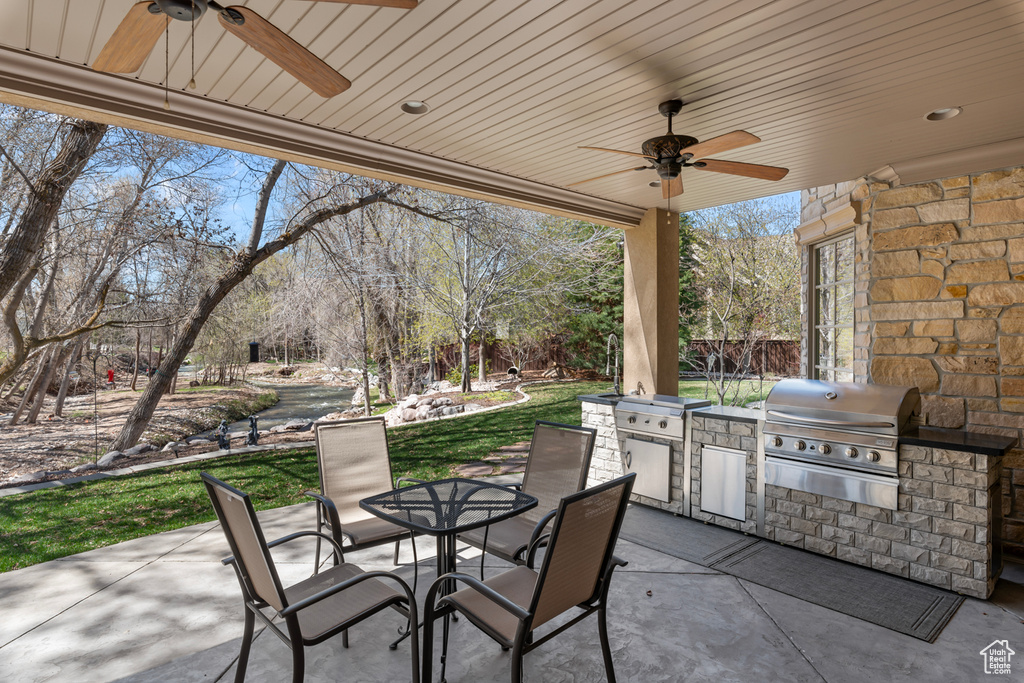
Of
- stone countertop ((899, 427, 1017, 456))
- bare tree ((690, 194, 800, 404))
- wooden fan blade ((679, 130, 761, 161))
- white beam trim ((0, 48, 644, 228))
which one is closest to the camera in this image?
white beam trim ((0, 48, 644, 228))

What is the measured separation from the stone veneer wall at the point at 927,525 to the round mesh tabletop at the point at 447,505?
216 centimetres

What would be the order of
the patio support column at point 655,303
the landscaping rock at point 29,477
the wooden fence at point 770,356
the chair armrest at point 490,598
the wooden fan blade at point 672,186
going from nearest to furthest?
the chair armrest at point 490,598
the wooden fan blade at point 672,186
the patio support column at point 655,303
the landscaping rock at point 29,477
the wooden fence at point 770,356

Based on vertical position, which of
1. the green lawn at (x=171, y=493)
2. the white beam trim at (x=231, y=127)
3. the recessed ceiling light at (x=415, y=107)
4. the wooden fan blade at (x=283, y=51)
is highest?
the recessed ceiling light at (x=415, y=107)

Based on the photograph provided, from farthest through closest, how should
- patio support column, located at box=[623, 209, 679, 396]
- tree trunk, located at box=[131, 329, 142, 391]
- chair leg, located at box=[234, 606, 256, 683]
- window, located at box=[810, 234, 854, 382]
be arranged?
tree trunk, located at box=[131, 329, 142, 391]
patio support column, located at box=[623, 209, 679, 396]
window, located at box=[810, 234, 854, 382]
chair leg, located at box=[234, 606, 256, 683]

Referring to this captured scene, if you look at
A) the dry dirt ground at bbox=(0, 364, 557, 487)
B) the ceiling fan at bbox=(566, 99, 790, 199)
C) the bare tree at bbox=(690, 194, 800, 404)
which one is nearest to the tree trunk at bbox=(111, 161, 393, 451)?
the dry dirt ground at bbox=(0, 364, 557, 487)

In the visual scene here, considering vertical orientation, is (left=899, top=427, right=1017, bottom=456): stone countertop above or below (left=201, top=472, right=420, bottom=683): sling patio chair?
above

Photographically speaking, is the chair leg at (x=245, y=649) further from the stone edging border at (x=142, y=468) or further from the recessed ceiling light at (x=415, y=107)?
the stone edging border at (x=142, y=468)

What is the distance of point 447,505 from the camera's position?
2.57m

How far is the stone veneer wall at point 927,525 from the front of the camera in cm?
293

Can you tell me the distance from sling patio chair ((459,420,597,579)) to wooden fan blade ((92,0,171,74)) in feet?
8.17

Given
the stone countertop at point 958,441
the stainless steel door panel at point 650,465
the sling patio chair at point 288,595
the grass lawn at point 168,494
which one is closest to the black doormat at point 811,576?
the stainless steel door panel at point 650,465

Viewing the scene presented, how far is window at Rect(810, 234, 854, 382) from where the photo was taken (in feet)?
16.0

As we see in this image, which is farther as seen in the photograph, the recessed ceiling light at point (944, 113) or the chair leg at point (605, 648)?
the recessed ceiling light at point (944, 113)

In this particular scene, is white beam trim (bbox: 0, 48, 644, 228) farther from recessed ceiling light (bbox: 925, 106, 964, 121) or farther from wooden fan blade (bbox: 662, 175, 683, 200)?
recessed ceiling light (bbox: 925, 106, 964, 121)
